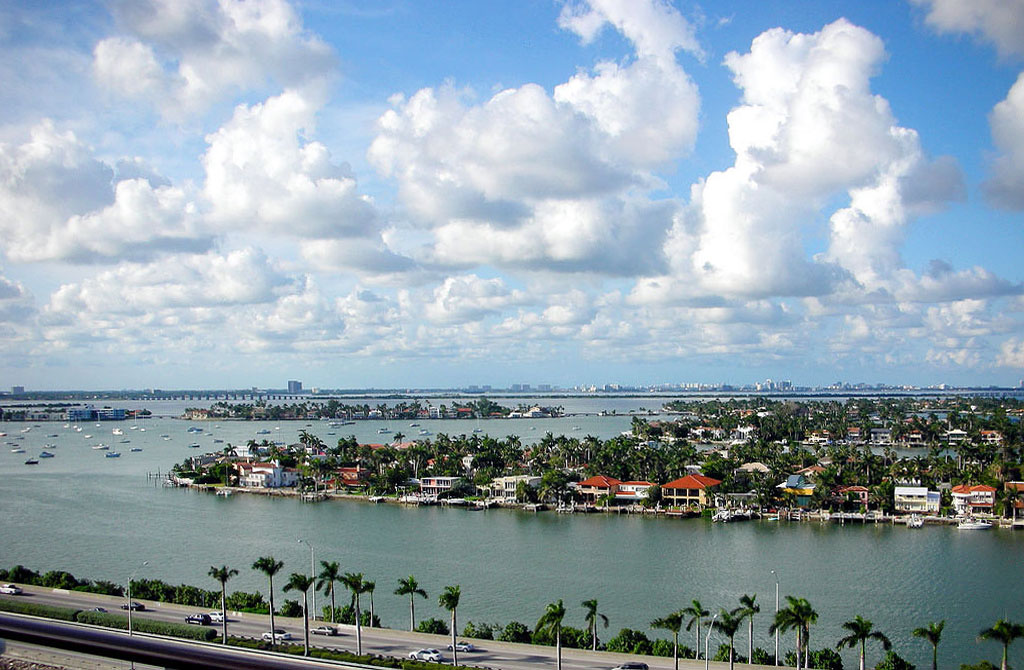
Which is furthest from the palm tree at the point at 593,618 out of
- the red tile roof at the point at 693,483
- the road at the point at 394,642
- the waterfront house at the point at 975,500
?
the waterfront house at the point at 975,500

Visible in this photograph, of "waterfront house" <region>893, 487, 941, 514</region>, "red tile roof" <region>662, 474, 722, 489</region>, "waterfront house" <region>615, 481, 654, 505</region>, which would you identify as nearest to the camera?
"waterfront house" <region>893, 487, 941, 514</region>

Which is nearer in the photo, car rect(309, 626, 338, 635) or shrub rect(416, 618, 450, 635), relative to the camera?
car rect(309, 626, 338, 635)

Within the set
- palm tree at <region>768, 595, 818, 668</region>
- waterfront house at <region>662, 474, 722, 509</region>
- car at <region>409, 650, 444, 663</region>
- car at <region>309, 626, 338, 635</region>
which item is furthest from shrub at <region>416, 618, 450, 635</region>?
waterfront house at <region>662, 474, 722, 509</region>

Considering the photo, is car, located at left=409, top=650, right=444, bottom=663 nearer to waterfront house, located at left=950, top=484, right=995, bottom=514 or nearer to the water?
the water

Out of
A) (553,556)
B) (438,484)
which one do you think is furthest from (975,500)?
(438,484)

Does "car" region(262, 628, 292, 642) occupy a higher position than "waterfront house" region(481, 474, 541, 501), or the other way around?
"car" region(262, 628, 292, 642)

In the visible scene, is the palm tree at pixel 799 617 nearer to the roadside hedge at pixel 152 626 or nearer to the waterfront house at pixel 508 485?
the roadside hedge at pixel 152 626
